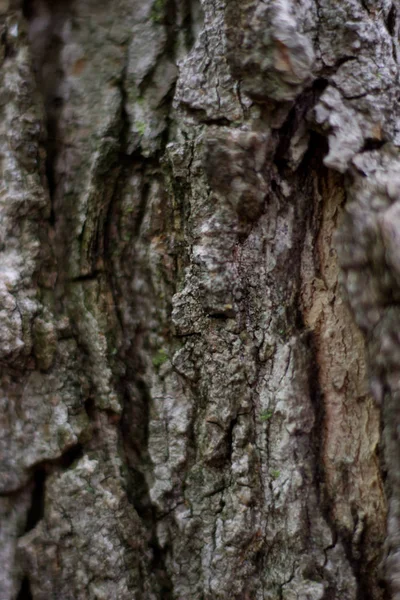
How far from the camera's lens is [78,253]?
1.06 meters

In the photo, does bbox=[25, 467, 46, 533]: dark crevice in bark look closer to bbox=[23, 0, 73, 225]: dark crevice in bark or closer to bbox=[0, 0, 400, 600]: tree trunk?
bbox=[0, 0, 400, 600]: tree trunk

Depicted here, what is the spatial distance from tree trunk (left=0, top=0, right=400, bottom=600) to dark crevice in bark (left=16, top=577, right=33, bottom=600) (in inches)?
0.5

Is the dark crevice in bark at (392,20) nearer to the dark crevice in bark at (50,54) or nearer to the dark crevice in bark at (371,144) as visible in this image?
the dark crevice in bark at (371,144)

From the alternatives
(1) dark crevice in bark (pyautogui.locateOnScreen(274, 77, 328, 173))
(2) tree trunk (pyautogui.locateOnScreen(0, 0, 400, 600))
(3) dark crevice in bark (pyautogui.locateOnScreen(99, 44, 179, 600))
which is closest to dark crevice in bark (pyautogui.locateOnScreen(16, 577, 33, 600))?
(2) tree trunk (pyautogui.locateOnScreen(0, 0, 400, 600))

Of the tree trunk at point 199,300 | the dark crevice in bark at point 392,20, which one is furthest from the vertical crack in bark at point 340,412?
the dark crevice in bark at point 392,20

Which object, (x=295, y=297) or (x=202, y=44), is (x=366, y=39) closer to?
(x=202, y=44)

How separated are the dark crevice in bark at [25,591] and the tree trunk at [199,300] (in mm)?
13

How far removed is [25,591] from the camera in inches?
40.8

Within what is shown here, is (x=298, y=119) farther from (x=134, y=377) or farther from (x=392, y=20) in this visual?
(x=134, y=377)

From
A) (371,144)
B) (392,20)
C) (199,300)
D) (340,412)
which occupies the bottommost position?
(340,412)

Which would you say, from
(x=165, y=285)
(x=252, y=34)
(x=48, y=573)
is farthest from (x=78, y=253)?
(x=48, y=573)

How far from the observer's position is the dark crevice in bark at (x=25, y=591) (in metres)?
1.03

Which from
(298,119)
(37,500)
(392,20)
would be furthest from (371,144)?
(37,500)

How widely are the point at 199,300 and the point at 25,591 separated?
707 mm
